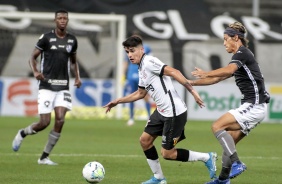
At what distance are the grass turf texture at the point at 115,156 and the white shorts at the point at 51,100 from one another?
0.93 m

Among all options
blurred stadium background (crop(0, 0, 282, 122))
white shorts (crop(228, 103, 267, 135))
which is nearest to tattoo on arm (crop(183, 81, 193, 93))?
white shorts (crop(228, 103, 267, 135))

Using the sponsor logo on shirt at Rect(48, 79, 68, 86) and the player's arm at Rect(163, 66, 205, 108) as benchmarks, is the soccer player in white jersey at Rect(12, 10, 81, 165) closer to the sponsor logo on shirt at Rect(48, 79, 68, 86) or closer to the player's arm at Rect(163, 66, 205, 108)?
the sponsor logo on shirt at Rect(48, 79, 68, 86)

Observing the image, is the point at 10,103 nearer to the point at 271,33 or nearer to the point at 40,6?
the point at 40,6

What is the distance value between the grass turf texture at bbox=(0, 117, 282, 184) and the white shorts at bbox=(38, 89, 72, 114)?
929mm

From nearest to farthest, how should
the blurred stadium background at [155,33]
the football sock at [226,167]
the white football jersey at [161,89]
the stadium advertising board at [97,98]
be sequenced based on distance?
the football sock at [226,167], the white football jersey at [161,89], the stadium advertising board at [97,98], the blurred stadium background at [155,33]


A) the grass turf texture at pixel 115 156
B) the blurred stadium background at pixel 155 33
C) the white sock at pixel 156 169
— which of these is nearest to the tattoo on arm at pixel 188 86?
the white sock at pixel 156 169

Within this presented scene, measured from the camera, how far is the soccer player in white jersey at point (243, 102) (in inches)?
415

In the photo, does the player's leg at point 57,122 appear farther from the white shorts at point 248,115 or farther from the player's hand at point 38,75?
the white shorts at point 248,115

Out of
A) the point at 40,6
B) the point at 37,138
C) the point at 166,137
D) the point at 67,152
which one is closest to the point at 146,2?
the point at 40,6

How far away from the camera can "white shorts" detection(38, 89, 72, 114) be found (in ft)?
45.3

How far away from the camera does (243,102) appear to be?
35.3ft

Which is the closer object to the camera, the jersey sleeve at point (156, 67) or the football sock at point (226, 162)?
the football sock at point (226, 162)

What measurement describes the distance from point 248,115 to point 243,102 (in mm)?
235

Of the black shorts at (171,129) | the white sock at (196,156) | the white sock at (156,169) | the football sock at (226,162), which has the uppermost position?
the black shorts at (171,129)
